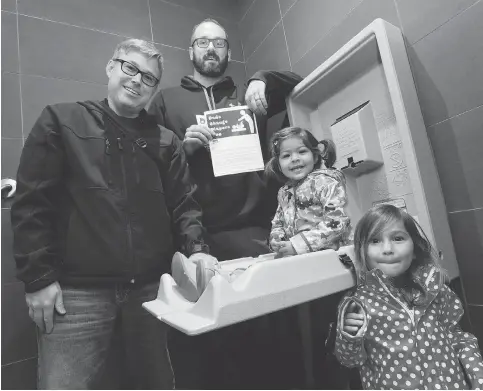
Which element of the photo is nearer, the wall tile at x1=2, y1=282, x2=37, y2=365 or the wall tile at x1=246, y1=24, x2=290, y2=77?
the wall tile at x1=2, y1=282, x2=37, y2=365

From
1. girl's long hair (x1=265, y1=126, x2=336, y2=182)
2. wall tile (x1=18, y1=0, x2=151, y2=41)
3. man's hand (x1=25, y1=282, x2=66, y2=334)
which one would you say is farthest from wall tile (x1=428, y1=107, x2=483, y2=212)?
wall tile (x1=18, y1=0, x2=151, y2=41)

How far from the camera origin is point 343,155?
124 centimetres

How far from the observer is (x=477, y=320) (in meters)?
0.99

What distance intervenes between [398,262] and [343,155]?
22.5 inches

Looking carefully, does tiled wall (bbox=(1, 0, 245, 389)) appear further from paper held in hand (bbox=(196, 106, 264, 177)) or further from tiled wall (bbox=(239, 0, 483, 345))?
tiled wall (bbox=(239, 0, 483, 345))

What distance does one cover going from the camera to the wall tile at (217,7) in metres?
2.07

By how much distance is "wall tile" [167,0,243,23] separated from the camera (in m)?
2.07

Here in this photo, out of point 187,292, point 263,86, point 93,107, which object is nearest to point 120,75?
point 93,107

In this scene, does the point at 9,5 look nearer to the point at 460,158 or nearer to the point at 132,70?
the point at 132,70

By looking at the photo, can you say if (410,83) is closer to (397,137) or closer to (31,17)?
(397,137)

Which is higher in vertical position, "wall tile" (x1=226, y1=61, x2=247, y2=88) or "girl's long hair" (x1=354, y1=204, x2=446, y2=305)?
"wall tile" (x1=226, y1=61, x2=247, y2=88)

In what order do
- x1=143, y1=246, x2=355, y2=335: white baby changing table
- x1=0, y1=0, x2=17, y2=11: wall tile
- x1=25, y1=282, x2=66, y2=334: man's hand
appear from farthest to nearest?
x1=0, y1=0, x2=17, y2=11: wall tile < x1=25, y1=282, x2=66, y2=334: man's hand < x1=143, y1=246, x2=355, y2=335: white baby changing table

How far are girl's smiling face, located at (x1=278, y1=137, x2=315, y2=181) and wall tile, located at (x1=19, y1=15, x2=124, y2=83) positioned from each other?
3.70 ft

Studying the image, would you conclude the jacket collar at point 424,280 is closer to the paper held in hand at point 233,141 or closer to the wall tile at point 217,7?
the paper held in hand at point 233,141
